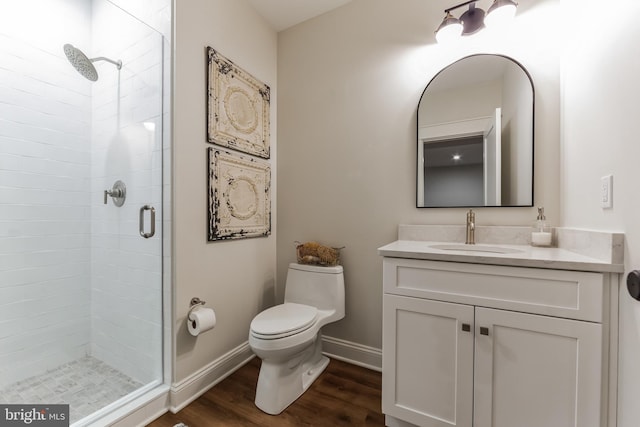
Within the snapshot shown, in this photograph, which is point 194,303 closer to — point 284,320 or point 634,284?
point 284,320

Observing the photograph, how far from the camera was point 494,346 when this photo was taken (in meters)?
1.06

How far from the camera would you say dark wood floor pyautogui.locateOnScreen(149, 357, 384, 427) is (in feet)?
4.36

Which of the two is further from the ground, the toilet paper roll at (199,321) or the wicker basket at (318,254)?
the wicker basket at (318,254)

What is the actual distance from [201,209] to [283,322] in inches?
31.6

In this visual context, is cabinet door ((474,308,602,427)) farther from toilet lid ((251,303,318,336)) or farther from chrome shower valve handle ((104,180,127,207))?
chrome shower valve handle ((104,180,127,207))

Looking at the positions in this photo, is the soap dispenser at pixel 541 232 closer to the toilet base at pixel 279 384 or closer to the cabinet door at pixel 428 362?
the cabinet door at pixel 428 362

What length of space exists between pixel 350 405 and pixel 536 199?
149 centimetres

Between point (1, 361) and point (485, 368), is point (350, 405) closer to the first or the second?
point (485, 368)

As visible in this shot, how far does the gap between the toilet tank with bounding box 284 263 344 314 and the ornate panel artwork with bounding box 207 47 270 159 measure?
3.04 feet

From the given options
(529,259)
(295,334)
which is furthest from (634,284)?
(295,334)

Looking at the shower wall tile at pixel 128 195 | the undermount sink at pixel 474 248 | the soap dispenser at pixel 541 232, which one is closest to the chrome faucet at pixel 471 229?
the undermount sink at pixel 474 248

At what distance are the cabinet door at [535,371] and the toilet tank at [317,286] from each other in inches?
34.1

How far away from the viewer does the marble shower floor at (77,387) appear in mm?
1414

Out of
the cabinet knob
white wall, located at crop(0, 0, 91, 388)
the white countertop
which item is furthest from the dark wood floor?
the cabinet knob
